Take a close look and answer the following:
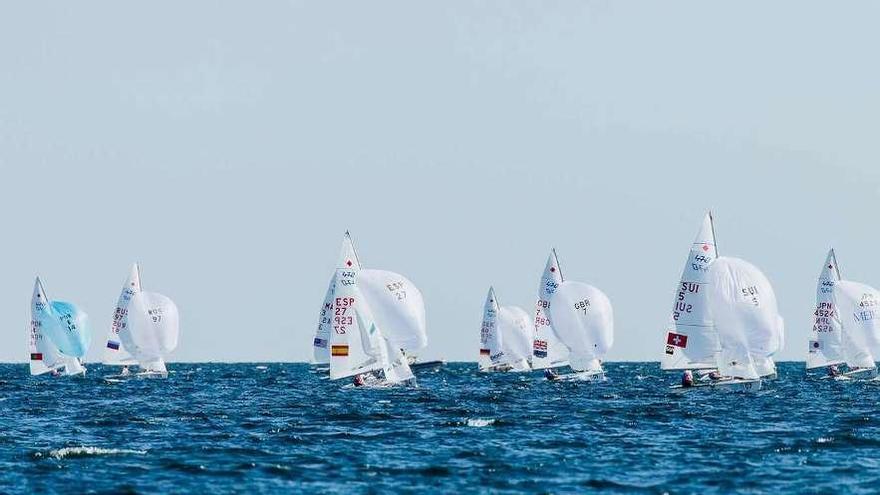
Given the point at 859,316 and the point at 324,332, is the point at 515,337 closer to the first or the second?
the point at 324,332

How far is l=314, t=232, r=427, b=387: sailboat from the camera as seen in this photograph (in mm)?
71750

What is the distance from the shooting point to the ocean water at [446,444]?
35625 millimetres

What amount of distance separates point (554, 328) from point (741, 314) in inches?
829

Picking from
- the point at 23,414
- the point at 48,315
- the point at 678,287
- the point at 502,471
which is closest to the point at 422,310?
the point at 678,287

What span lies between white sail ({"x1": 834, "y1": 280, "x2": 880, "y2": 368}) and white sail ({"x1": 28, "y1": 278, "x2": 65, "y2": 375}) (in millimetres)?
58888

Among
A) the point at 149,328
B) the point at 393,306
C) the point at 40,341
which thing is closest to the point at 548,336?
the point at 149,328

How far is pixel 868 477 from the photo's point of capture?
A: 3625 centimetres

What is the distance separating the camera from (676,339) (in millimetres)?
72500

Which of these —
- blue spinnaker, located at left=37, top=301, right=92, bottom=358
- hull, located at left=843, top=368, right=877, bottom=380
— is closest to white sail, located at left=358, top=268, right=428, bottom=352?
hull, located at left=843, top=368, right=877, bottom=380

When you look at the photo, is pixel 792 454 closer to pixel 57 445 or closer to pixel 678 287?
pixel 57 445

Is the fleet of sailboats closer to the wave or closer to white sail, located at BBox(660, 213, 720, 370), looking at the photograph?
white sail, located at BBox(660, 213, 720, 370)

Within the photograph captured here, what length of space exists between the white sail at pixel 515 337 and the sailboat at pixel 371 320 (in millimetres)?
50734

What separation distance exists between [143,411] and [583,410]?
19381 mm

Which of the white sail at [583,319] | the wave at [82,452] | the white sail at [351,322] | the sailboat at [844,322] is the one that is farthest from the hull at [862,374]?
the wave at [82,452]
